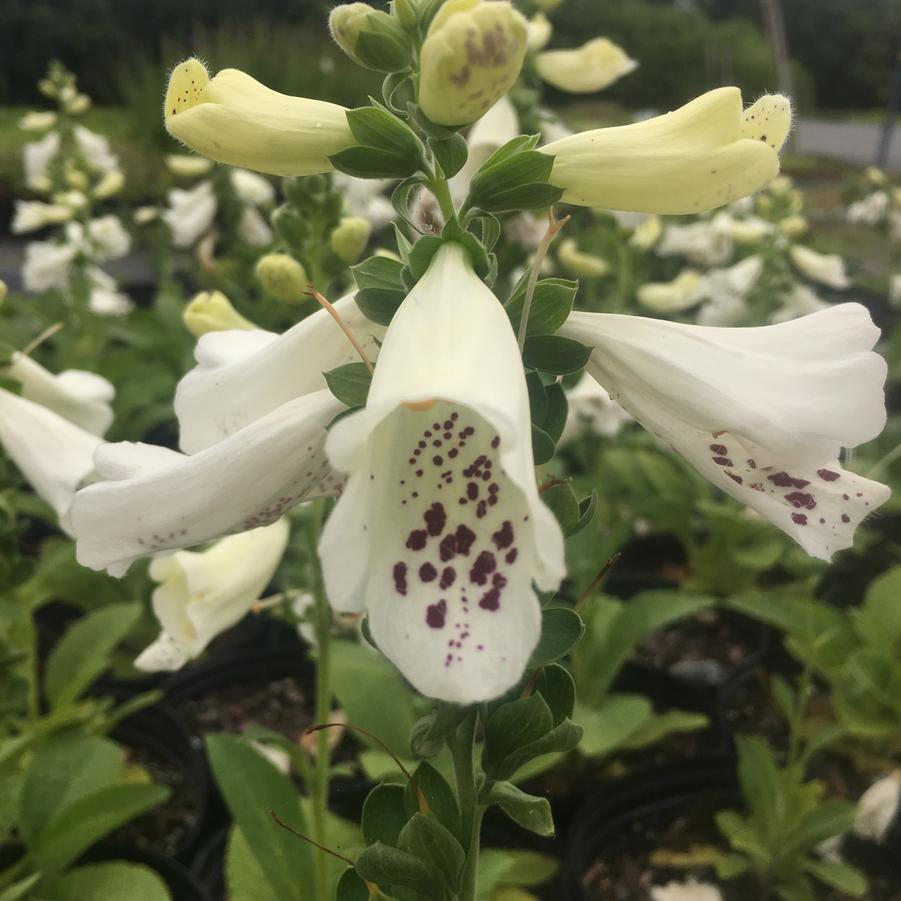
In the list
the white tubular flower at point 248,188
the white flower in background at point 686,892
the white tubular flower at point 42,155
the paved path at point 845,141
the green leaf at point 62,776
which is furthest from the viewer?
the paved path at point 845,141

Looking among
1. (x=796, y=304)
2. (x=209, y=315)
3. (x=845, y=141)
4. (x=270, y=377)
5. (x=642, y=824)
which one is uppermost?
(x=270, y=377)

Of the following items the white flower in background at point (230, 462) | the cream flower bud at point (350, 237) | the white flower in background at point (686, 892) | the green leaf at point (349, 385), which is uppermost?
the green leaf at point (349, 385)

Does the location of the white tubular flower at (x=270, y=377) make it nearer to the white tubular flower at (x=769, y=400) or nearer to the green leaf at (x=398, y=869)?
the white tubular flower at (x=769, y=400)

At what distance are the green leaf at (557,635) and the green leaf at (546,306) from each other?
0.17m

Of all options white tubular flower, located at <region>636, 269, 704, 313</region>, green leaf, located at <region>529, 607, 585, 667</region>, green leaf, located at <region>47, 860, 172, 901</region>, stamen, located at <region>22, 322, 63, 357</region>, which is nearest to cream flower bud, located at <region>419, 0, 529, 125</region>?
green leaf, located at <region>529, 607, 585, 667</region>

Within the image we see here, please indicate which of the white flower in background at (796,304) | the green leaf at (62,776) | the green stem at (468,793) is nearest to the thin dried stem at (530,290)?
the green stem at (468,793)

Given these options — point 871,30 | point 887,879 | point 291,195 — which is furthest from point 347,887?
point 871,30

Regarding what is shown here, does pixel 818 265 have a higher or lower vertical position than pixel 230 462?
lower

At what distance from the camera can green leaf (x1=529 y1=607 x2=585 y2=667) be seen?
1.71ft

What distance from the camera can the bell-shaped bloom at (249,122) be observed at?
0.51 meters

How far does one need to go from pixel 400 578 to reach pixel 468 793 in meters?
0.21

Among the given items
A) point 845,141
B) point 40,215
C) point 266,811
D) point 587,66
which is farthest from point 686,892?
point 845,141

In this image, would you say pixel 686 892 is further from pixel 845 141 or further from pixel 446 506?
pixel 845 141

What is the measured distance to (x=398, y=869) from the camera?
554 mm
